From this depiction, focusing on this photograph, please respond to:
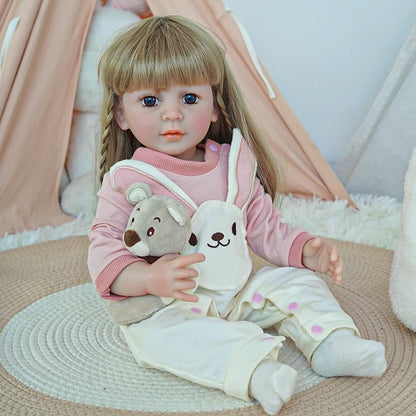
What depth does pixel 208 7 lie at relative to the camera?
1718 millimetres

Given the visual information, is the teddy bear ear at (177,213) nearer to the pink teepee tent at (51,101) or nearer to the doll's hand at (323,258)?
the doll's hand at (323,258)

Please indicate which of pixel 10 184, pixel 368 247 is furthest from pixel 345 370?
pixel 10 184

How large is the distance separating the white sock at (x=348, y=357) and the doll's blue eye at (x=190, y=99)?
406 millimetres

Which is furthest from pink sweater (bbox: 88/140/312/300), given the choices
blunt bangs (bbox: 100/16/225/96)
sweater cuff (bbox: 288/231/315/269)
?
blunt bangs (bbox: 100/16/225/96)

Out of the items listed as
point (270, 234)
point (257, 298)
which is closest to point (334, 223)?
point (270, 234)

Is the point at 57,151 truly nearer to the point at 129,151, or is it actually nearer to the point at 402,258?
the point at 129,151

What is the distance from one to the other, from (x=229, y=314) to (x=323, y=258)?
175 millimetres

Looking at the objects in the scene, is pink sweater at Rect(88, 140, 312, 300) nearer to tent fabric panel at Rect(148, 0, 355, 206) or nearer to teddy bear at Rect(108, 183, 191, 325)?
teddy bear at Rect(108, 183, 191, 325)

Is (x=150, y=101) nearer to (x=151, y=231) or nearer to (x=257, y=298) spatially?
(x=151, y=231)

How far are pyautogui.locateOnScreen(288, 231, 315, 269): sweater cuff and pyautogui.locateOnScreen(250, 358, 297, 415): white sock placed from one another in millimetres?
262

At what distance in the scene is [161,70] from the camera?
0.95 meters

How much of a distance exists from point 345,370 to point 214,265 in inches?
9.6

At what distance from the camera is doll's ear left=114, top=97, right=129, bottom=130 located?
1053mm

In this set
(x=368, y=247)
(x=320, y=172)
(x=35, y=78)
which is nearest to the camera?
(x=368, y=247)
